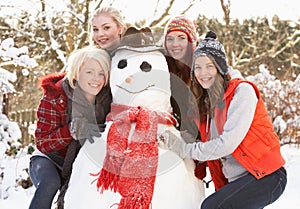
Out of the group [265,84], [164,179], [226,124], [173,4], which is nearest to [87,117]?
[164,179]

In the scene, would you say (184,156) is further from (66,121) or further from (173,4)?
(173,4)

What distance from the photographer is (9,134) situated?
16.7ft

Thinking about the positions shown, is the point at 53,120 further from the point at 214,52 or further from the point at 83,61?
the point at 214,52

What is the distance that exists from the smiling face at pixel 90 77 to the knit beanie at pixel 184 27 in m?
0.54

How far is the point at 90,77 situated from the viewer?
8.90ft

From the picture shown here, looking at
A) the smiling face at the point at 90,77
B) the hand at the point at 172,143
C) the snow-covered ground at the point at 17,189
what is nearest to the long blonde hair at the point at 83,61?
the smiling face at the point at 90,77

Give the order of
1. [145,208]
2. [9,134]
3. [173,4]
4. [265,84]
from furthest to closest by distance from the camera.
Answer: [265,84] < [173,4] < [9,134] < [145,208]

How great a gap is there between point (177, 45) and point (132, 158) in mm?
816

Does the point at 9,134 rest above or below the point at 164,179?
below

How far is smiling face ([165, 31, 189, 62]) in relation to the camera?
2.88 meters

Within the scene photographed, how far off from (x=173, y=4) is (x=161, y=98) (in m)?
4.06

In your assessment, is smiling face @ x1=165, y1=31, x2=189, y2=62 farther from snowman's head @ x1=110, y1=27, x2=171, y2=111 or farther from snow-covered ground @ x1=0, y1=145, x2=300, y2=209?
snow-covered ground @ x1=0, y1=145, x2=300, y2=209

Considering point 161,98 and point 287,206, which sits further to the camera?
point 287,206

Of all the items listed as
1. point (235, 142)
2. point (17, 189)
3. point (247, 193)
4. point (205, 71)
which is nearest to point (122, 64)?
point (205, 71)
